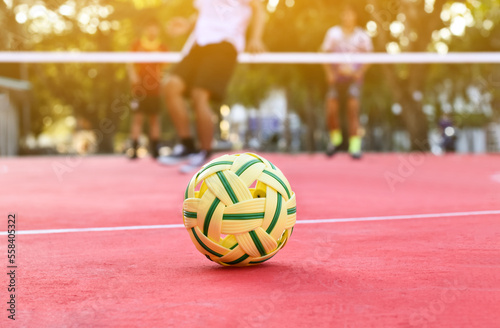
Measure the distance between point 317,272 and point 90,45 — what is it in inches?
1489

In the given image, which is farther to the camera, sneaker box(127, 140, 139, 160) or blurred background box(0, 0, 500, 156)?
blurred background box(0, 0, 500, 156)

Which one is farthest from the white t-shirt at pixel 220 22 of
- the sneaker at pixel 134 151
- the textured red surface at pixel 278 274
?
the sneaker at pixel 134 151

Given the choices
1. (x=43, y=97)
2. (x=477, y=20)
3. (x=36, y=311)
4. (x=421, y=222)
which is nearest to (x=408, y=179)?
(x=421, y=222)

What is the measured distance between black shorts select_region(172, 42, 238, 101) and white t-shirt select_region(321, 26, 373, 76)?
4.30m

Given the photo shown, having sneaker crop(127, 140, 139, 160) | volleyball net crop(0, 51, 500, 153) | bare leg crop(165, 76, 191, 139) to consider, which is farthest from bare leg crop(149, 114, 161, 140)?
volleyball net crop(0, 51, 500, 153)

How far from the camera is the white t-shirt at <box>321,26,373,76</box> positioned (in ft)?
42.7

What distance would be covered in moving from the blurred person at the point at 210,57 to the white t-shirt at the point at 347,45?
3.98m

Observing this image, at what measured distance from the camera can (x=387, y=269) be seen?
131 inches

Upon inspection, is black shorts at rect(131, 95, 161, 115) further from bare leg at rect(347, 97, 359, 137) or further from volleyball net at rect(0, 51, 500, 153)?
volleyball net at rect(0, 51, 500, 153)

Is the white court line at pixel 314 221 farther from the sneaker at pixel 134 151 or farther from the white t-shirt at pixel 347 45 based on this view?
the sneaker at pixel 134 151

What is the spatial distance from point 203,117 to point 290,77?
23625mm

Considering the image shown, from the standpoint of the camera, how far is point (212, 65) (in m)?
8.88

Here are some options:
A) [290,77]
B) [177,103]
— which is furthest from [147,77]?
[290,77]

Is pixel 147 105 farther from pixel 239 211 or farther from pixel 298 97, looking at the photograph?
pixel 298 97
